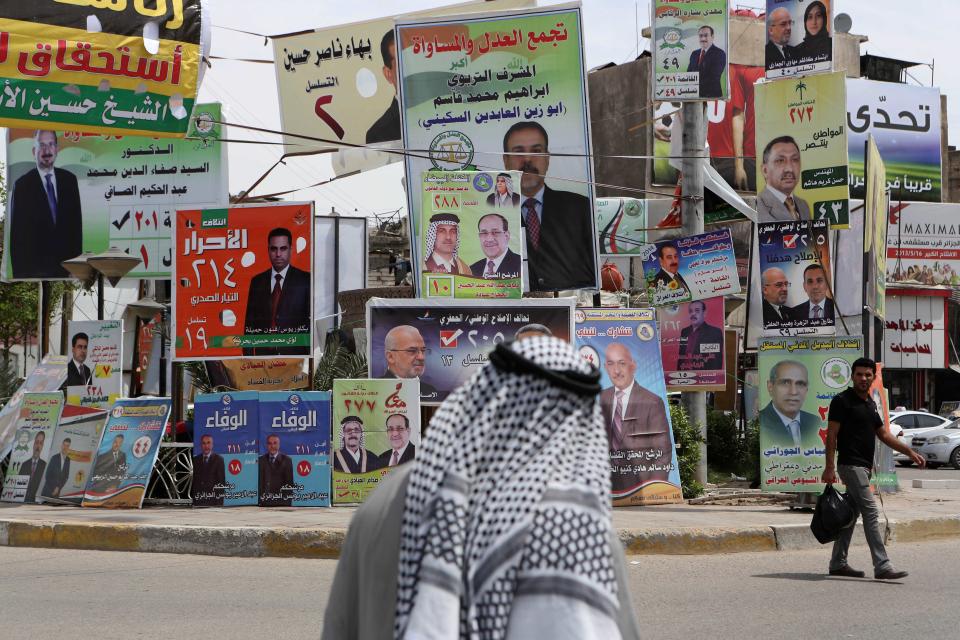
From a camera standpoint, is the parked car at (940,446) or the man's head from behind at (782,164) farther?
the parked car at (940,446)

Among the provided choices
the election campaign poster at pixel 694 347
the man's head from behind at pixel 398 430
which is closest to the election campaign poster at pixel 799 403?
the election campaign poster at pixel 694 347

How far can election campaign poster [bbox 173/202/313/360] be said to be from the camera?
1449cm

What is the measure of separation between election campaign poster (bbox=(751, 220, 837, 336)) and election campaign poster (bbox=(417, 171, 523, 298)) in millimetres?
3924

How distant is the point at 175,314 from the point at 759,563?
772 cm

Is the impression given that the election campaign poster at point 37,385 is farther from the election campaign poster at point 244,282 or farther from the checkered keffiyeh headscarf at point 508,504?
the checkered keffiyeh headscarf at point 508,504

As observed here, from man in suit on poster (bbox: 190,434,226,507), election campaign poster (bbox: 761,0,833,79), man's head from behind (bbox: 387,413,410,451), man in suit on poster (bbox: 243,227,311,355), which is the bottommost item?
man in suit on poster (bbox: 190,434,226,507)

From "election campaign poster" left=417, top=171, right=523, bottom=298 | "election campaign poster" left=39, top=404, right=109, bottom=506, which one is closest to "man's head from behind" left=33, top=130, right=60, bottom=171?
"election campaign poster" left=417, top=171, right=523, bottom=298

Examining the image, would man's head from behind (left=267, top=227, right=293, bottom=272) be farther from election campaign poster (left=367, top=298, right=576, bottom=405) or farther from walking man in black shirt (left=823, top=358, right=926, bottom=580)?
walking man in black shirt (left=823, top=358, right=926, bottom=580)

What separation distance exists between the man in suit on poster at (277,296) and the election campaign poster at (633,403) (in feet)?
10.9

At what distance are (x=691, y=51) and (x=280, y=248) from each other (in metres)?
6.09

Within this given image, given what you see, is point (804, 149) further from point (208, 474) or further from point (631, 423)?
point (208, 474)

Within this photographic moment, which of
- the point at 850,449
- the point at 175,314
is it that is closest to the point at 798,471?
the point at 850,449

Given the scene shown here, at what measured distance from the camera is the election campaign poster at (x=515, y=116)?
1912 centimetres

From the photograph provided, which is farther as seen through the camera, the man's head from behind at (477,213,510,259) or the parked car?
the parked car
